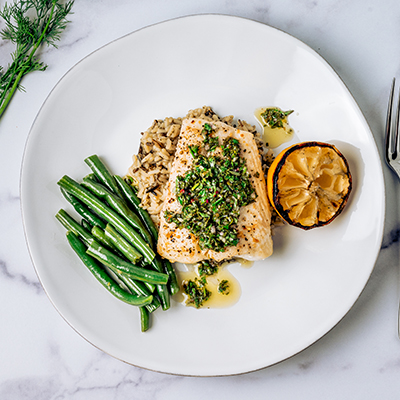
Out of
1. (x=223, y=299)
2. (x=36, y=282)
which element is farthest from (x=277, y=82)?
(x=36, y=282)

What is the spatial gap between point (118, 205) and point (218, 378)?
82.4 inches

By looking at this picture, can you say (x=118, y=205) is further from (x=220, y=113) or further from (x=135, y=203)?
(x=220, y=113)

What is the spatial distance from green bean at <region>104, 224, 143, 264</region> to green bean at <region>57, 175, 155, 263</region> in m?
0.04

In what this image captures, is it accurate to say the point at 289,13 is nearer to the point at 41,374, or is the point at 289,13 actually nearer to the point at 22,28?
the point at 22,28

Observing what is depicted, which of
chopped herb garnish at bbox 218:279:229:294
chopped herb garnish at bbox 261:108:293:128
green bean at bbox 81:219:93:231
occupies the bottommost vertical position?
chopped herb garnish at bbox 218:279:229:294

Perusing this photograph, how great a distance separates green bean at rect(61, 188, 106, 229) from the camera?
142 inches

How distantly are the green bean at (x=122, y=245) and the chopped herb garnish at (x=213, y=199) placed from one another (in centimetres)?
54

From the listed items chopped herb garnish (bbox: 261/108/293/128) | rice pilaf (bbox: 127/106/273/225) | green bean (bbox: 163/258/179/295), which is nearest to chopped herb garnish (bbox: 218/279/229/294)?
green bean (bbox: 163/258/179/295)

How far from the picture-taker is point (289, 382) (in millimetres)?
3680

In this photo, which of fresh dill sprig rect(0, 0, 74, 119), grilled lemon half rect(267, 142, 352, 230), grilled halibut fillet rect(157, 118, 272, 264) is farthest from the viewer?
fresh dill sprig rect(0, 0, 74, 119)

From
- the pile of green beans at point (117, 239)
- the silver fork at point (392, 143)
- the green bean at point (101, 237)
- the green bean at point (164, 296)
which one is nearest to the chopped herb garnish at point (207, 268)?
the pile of green beans at point (117, 239)

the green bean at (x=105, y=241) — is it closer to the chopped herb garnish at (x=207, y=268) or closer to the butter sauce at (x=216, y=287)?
the butter sauce at (x=216, y=287)

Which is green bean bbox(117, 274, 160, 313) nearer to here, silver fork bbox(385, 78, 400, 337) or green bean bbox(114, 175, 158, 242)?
green bean bbox(114, 175, 158, 242)

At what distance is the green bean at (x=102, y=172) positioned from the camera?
12.0 feet
